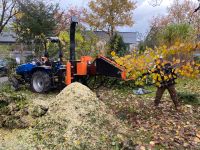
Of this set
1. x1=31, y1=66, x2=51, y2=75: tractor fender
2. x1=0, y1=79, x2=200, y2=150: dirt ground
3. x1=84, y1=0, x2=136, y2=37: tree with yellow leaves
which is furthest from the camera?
x1=84, y1=0, x2=136, y2=37: tree with yellow leaves

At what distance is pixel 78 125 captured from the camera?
514 centimetres

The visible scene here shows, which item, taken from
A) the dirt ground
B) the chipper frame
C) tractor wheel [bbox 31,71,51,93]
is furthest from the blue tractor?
the dirt ground

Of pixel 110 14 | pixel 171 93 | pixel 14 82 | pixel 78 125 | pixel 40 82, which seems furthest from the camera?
pixel 110 14

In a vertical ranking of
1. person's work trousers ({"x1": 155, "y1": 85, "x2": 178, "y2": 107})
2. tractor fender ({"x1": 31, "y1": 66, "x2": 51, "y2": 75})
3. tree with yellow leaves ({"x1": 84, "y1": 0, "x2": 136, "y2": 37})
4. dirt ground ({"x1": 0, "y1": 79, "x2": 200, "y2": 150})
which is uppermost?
tree with yellow leaves ({"x1": 84, "y1": 0, "x2": 136, "y2": 37})

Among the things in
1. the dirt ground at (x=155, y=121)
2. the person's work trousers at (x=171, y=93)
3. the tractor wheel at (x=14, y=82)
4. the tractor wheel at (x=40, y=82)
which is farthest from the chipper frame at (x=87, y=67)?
the tractor wheel at (x=14, y=82)

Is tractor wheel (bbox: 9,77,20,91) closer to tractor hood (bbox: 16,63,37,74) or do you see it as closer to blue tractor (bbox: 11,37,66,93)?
blue tractor (bbox: 11,37,66,93)

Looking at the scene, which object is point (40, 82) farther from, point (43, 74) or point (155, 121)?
point (155, 121)

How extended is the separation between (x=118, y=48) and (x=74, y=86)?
1395cm

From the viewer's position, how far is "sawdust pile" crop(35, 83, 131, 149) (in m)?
4.88

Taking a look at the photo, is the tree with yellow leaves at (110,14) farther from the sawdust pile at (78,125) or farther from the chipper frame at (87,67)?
the sawdust pile at (78,125)

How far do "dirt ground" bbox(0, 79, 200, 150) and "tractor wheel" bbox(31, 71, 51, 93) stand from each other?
208 cm

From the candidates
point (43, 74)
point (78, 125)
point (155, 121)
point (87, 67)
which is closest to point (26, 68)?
point (43, 74)

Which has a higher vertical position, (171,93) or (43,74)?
(43,74)

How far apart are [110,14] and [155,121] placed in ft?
80.2
